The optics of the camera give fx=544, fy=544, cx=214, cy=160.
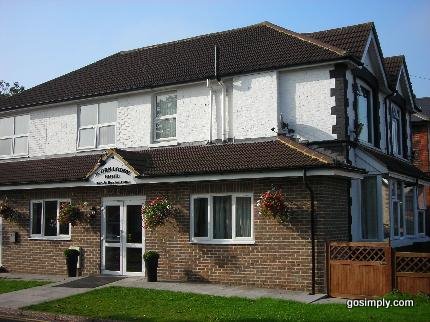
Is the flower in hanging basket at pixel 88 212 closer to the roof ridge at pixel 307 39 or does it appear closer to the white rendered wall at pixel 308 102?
the white rendered wall at pixel 308 102

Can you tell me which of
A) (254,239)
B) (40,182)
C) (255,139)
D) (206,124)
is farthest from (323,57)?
(40,182)

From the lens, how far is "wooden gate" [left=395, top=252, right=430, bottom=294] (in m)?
12.0

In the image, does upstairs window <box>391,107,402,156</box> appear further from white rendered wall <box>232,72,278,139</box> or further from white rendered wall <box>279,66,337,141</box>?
white rendered wall <box>232,72,278,139</box>

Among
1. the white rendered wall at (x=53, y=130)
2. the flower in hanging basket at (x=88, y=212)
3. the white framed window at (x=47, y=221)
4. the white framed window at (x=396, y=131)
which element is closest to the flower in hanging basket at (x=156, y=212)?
the flower in hanging basket at (x=88, y=212)

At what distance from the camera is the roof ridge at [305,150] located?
1314 centimetres

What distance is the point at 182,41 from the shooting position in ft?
70.6

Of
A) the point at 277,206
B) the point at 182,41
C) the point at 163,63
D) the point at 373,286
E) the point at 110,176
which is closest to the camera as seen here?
the point at 373,286

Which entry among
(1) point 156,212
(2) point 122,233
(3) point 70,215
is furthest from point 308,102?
(3) point 70,215

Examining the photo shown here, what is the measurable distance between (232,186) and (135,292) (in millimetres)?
3806

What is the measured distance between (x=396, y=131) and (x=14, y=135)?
1510 cm

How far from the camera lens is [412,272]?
12.2m

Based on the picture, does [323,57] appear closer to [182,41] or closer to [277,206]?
[277,206]

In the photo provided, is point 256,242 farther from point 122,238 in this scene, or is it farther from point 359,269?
point 122,238

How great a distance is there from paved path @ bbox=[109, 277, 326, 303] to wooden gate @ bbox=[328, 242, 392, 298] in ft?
1.82
